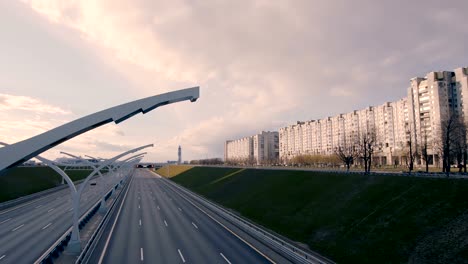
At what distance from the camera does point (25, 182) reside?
80.1 meters

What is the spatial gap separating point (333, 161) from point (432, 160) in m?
36.1

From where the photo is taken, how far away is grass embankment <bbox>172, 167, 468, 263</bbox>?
72.8 ft

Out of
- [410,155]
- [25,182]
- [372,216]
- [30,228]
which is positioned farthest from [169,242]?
[25,182]

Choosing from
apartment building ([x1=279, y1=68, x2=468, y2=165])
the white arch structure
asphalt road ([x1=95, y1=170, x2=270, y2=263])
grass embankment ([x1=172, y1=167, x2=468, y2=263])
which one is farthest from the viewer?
apartment building ([x1=279, y1=68, x2=468, y2=165])

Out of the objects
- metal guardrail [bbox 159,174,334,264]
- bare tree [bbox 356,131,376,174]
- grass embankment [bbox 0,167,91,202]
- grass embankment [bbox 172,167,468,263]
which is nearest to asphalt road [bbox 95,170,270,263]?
metal guardrail [bbox 159,174,334,264]

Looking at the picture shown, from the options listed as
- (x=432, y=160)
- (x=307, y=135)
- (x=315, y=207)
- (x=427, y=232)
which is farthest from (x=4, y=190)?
(x=307, y=135)

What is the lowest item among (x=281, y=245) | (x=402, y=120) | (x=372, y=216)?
(x=281, y=245)

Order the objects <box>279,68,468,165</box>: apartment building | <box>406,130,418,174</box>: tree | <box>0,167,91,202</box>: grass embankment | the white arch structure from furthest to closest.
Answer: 1. <box>279,68,468,165</box>: apartment building
2. <box>0,167,91,202</box>: grass embankment
3. <box>406,130,418,174</box>: tree
4. the white arch structure

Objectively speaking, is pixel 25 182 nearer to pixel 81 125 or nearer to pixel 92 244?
pixel 92 244

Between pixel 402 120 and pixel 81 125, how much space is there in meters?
143

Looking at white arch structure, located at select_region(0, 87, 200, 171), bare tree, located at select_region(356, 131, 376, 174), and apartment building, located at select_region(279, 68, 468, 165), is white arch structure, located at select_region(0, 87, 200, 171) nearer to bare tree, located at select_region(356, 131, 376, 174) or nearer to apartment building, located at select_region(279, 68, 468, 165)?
bare tree, located at select_region(356, 131, 376, 174)

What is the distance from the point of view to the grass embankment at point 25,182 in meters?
65.5

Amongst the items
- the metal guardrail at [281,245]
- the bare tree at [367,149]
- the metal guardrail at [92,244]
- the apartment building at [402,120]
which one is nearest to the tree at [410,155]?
the apartment building at [402,120]

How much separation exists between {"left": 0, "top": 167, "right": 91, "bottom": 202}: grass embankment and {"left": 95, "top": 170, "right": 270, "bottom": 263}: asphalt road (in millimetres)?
36423
